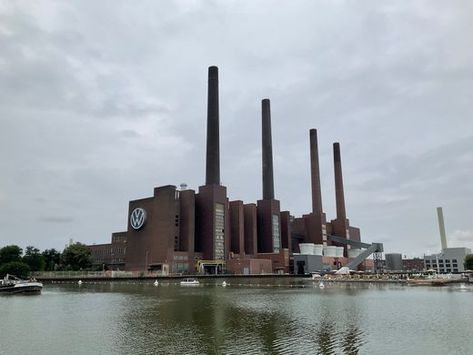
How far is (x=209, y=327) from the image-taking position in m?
29.7

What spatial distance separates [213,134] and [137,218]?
131 ft

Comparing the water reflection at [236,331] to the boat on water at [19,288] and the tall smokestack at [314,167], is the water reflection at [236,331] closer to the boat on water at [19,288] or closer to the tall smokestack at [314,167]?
the boat on water at [19,288]

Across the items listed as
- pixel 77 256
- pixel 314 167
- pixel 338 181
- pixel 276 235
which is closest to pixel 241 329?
pixel 77 256

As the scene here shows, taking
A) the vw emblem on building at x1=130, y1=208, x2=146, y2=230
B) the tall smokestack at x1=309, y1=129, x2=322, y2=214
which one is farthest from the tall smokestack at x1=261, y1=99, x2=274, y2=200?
the vw emblem on building at x1=130, y1=208, x2=146, y2=230

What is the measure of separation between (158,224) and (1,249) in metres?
45.7

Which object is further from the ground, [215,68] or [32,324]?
[215,68]

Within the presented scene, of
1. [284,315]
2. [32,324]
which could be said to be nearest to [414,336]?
[284,315]

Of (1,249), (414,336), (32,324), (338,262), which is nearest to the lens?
(414,336)

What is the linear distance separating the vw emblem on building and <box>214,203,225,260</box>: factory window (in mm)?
24900

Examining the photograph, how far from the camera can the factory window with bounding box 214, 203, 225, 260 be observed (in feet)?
468

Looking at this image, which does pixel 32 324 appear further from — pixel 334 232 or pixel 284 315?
pixel 334 232

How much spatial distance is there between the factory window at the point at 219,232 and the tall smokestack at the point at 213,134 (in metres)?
9.32

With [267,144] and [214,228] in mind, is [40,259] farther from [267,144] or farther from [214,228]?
[267,144]

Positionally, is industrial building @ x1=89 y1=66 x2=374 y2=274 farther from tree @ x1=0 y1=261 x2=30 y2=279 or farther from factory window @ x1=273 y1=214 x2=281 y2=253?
tree @ x1=0 y1=261 x2=30 y2=279
